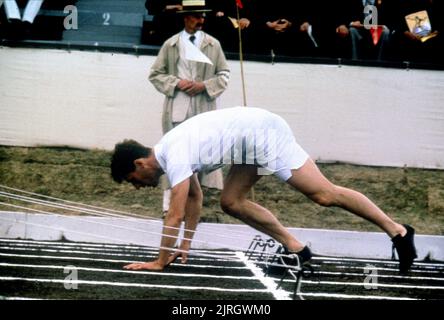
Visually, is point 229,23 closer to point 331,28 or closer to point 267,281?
point 331,28

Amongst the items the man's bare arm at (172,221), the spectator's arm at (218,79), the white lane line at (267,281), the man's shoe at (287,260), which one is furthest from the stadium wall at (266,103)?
the man's bare arm at (172,221)

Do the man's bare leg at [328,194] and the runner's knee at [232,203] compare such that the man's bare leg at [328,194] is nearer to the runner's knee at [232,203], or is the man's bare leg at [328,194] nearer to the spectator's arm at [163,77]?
the runner's knee at [232,203]

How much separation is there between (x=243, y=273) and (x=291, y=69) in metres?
5.02

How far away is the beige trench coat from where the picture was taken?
481 inches

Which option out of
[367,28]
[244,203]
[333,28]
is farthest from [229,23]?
[244,203]

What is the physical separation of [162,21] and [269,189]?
277 cm

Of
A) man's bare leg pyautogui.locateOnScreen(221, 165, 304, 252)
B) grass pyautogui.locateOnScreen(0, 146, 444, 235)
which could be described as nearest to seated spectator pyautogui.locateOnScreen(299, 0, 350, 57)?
grass pyautogui.locateOnScreen(0, 146, 444, 235)

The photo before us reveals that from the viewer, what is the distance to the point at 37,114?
46.4 ft

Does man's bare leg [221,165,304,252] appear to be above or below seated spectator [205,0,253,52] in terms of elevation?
below

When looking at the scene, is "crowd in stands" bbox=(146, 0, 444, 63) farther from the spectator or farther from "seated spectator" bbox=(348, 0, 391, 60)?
the spectator

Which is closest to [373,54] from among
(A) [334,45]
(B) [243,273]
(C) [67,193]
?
(A) [334,45]

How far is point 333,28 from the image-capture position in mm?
14547

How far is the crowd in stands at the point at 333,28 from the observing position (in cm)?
1434

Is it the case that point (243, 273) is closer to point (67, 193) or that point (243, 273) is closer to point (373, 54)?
point (67, 193)
